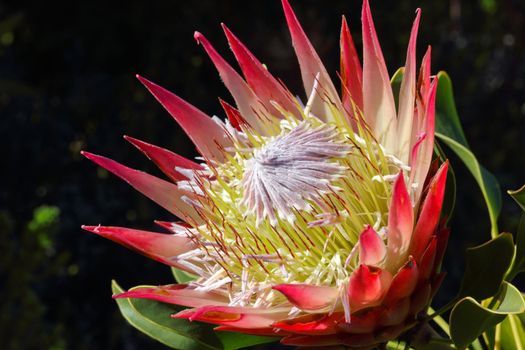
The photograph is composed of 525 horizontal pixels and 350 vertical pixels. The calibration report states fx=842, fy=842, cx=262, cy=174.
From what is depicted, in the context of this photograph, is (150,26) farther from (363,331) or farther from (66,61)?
(363,331)

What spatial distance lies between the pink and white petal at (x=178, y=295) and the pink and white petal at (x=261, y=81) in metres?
0.35

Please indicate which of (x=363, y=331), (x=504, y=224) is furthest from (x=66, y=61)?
(x=363, y=331)

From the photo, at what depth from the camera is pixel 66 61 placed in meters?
4.63

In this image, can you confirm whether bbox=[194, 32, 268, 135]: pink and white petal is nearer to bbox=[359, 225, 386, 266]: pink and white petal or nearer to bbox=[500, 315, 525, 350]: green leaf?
bbox=[359, 225, 386, 266]: pink and white petal

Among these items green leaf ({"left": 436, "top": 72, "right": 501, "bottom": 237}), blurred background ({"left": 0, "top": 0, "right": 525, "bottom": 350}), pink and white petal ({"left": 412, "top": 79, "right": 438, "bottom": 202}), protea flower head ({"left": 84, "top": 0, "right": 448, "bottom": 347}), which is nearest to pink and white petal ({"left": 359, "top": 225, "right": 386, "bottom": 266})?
protea flower head ({"left": 84, "top": 0, "right": 448, "bottom": 347})

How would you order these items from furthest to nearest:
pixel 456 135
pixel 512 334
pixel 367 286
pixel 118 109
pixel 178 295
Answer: pixel 118 109
pixel 456 135
pixel 512 334
pixel 178 295
pixel 367 286

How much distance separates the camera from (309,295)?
1137 millimetres

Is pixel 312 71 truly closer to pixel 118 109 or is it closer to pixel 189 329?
pixel 189 329

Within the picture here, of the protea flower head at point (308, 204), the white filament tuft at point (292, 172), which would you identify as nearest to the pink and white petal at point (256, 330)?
the protea flower head at point (308, 204)

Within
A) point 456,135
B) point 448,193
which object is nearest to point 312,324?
point 448,193

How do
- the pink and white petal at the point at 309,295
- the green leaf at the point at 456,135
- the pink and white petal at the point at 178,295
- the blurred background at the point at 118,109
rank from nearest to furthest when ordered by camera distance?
the pink and white petal at the point at 309,295 < the pink and white petal at the point at 178,295 < the green leaf at the point at 456,135 < the blurred background at the point at 118,109

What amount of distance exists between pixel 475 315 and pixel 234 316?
35cm

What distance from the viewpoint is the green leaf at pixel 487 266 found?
1313mm

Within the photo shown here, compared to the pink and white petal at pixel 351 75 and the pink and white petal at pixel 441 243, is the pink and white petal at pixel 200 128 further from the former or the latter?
the pink and white petal at pixel 441 243
